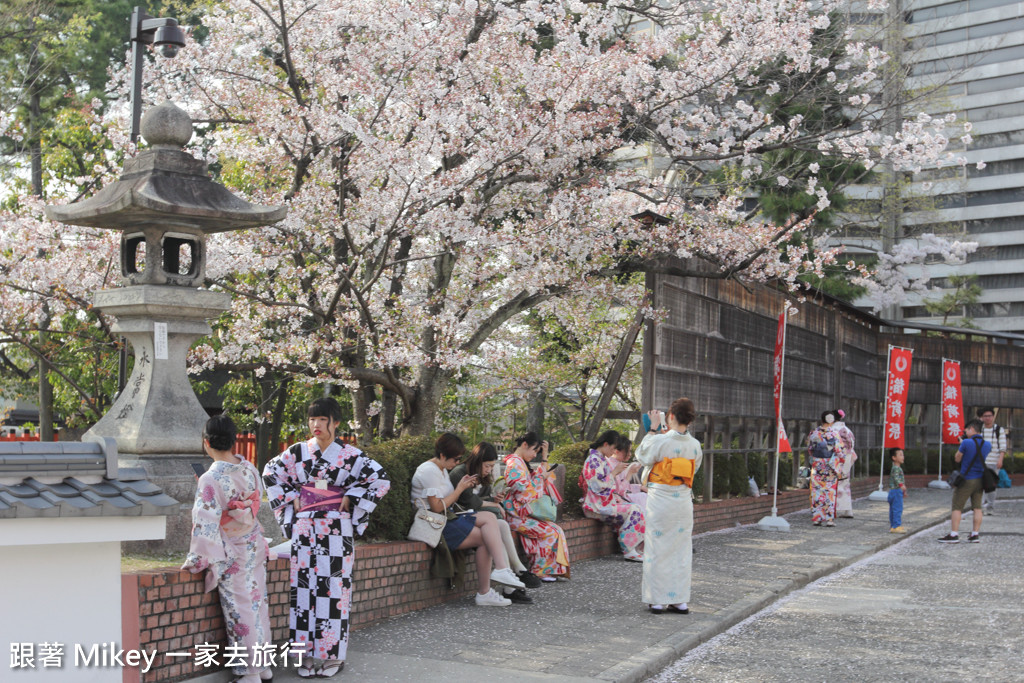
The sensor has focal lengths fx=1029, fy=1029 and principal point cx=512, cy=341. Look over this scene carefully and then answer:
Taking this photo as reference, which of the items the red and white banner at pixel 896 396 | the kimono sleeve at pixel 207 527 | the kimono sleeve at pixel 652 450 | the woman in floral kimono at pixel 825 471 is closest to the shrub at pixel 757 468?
the woman in floral kimono at pixel 825 471

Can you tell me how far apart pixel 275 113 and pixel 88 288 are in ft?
10.2

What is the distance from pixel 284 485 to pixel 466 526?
104 inches

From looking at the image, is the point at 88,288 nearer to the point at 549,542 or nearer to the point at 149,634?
the point at 549,542

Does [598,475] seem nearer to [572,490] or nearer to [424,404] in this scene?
[572,490]

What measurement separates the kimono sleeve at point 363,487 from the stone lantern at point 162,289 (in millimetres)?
1601

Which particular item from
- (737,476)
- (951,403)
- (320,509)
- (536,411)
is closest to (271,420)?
(536,411)

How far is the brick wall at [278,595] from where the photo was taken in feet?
18.5

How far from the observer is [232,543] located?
5.91 m

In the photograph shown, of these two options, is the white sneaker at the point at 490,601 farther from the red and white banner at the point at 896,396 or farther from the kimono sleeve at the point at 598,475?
the red and white banner at the point at 896,396

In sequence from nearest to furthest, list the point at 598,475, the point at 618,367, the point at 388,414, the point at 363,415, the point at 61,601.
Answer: the point at 61,601 → the point at 598,475 → the point at 618,367 → the point at 388,414 → the point at 363,415

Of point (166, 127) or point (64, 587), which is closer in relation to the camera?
point (64, 587)

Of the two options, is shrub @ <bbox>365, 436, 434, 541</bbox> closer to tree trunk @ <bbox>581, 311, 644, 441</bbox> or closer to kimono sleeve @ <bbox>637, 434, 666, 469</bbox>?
kimono sleeve @ <bbox>637, 434, 666, 469</bbox>

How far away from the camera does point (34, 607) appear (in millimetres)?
4754

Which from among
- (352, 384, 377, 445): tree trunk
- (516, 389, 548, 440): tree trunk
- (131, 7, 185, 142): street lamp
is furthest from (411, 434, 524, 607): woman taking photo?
(516, 389, 548, 440): tree trunk
